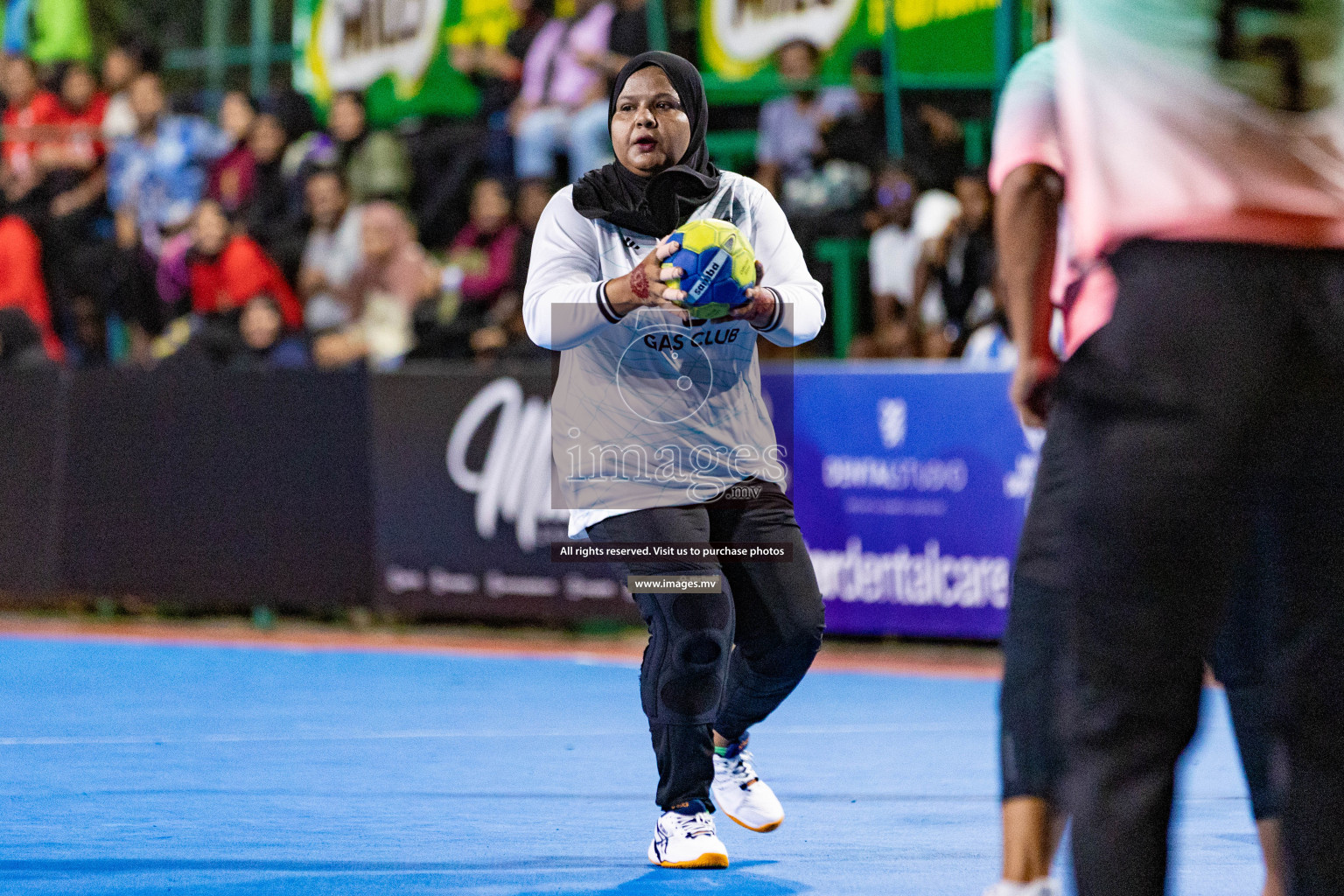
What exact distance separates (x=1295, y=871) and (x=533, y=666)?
7.81m

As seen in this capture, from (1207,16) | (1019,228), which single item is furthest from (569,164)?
(1207,16)

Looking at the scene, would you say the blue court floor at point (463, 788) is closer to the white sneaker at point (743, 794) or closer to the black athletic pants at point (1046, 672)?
the white sneaker at point (743, 794)

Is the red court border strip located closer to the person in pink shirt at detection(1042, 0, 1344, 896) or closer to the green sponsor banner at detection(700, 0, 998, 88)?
the green sponsor banner at detection(700, 0, 998, 88)

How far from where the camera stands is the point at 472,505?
11.1m

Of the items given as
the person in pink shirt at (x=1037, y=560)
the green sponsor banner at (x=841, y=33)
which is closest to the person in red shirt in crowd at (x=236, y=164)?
the green sponsor banner at (x=841, y=33)

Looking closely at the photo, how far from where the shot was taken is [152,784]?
6289 millimetres

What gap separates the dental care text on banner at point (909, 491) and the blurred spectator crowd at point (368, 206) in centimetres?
112

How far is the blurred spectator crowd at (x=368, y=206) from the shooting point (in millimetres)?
Result: 12430

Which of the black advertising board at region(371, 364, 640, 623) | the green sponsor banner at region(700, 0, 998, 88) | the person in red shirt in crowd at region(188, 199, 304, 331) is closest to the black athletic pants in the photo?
the black advertising board at region(371, 364, 640, 623)

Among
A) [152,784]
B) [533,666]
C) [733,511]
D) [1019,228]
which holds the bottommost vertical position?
[533,666]

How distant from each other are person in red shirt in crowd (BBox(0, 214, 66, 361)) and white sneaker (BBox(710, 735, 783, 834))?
1079cm

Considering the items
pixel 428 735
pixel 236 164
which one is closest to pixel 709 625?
pixel 428 735

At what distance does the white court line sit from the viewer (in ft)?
24.0

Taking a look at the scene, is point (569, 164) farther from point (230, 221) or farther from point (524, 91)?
point (230, 221)
